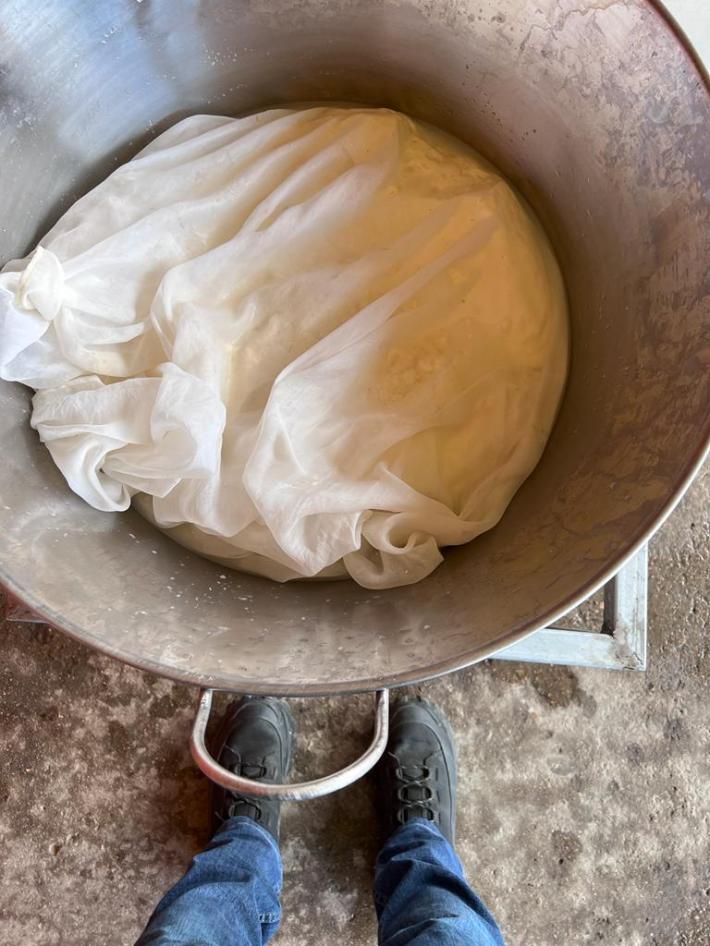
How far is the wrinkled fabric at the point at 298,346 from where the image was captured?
706mm

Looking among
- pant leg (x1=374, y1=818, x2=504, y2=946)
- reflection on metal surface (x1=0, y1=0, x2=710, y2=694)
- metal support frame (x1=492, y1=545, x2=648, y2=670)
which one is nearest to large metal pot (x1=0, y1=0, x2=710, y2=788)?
reflection on metal surface (x1=0, y1=0, x2=710, y2=694)

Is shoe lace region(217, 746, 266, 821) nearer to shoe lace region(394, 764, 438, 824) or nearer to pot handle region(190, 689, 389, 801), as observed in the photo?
shoe lace region(394, 764, 438, 824)

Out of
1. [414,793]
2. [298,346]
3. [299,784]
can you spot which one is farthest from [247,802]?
[298,346]

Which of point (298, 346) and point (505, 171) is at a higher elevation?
point (505, 171)

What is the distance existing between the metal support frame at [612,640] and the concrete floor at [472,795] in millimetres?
58

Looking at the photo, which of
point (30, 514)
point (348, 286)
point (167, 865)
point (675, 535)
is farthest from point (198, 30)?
point (167, 865)

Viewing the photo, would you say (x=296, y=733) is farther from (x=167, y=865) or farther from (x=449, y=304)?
A: (x=449, y=304)

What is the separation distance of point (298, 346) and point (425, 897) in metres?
0.66

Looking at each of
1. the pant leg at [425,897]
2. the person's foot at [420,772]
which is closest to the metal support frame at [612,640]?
the person's foot at [420,772]

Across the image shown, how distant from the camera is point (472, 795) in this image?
960mm

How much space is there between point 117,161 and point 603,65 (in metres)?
0.56

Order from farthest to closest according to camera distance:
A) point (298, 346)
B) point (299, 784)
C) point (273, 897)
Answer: point (273, 897) → point (298, 346) → point (299, 784)

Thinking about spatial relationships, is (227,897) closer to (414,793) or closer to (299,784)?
(414,793)

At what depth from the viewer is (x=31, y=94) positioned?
2.41ft
